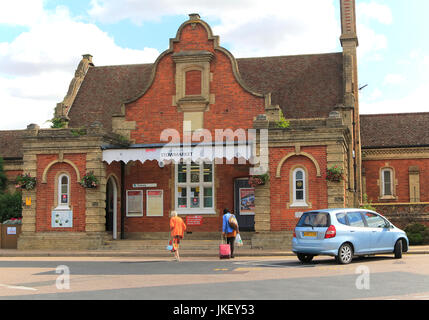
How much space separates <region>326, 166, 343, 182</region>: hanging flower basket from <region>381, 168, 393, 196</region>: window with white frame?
1721 cm

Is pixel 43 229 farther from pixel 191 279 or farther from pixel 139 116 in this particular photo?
pixel 191 279

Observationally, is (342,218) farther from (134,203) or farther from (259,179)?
(134,203)

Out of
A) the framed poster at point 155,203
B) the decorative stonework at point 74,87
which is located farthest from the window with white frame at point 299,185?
the decorative stonework at point 74,87

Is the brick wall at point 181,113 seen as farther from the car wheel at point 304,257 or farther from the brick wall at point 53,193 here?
the car wheel at point 304,257

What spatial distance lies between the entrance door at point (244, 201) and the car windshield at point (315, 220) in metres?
9.90

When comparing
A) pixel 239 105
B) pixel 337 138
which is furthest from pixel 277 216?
pixel 239 105

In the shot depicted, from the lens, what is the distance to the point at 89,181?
25.2 metres

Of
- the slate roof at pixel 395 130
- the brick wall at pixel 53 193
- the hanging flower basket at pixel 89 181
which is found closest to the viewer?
the hanging flower basket at pixel 89 181

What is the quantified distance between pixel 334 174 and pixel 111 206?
10.9 meters

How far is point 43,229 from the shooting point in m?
26.2

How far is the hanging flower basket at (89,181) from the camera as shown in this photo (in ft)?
82.7

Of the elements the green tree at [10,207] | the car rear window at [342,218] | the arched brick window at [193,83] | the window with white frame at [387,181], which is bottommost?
the car rear window at [342,218]

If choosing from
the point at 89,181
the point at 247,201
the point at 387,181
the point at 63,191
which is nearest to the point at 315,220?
the point at 247,201

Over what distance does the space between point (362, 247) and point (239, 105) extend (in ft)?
38.4
